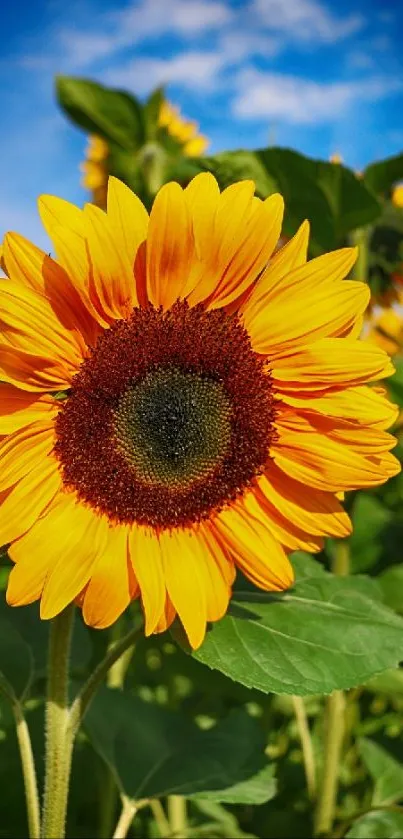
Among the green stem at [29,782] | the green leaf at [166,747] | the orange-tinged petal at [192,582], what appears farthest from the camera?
the green leaf at [166,747]

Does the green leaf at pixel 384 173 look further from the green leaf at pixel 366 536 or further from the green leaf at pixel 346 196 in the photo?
the green leaf at pixel 366 536

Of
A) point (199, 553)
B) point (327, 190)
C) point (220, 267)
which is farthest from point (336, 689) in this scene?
point (327, 190)

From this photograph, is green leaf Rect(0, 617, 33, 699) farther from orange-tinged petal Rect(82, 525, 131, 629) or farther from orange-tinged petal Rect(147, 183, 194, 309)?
orange-tinged petal Rect(147, 183, 194, 309)

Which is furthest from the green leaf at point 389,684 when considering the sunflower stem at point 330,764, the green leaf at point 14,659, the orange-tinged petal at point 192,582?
the orange-tinged petal at point 192,582

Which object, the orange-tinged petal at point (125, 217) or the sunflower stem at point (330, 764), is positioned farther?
the sunflower stem at point (330, 764)

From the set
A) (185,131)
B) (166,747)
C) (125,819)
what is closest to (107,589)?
(125,819)

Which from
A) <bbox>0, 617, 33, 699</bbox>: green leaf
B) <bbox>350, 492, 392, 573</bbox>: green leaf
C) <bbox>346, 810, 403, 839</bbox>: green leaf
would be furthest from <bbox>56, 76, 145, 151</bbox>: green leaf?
<bbox>346, 810, 403, 839</bbox>: green leaf

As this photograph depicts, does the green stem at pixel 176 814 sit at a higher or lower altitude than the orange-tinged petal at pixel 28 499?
lower
